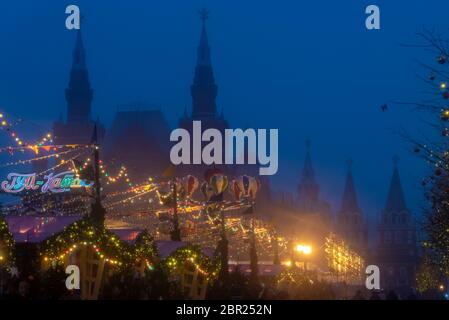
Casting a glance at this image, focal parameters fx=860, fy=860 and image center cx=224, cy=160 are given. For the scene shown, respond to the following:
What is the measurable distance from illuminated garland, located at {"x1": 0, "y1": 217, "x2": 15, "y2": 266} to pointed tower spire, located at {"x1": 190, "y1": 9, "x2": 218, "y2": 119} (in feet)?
345

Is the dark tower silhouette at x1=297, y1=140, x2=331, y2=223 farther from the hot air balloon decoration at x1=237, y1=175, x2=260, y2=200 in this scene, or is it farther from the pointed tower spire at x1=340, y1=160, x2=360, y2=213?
the hot air balloon decoration at x1=237, y1=175, x2=260, y2=200

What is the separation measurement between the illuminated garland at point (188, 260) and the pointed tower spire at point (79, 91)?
115 meters

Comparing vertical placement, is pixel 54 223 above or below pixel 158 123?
below

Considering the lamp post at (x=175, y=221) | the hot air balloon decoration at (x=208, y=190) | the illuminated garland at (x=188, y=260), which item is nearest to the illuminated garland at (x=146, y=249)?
the illuminated garland at (x=188, y=260)

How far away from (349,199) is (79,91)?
48600 mm

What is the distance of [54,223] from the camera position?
67.0 ft

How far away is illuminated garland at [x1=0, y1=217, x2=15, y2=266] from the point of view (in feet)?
56.5

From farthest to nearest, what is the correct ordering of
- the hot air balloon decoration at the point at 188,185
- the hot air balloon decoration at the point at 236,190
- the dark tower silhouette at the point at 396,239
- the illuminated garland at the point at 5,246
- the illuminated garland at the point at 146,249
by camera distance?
the dark tower silhouette at the point at 396,239
the hot air balloon decoration at the point at 188,185
the hot air balloon decoration at the point at 236,190
the illuminated garland at the point at 146,249
the illuminated garland at the point at 5,246

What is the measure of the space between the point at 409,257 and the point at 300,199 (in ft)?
78.1

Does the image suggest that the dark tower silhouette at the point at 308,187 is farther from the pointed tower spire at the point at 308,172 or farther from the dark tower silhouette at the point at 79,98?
the dark tower silhouette at the point at 79,98

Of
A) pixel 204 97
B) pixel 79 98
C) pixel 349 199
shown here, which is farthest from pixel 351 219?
pixel 79 98

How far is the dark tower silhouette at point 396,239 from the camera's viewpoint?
130625 mm
